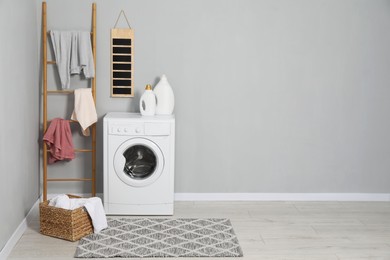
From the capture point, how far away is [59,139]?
459 cm

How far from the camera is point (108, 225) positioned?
417 centimetres

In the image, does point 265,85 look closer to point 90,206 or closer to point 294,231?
point 294,231

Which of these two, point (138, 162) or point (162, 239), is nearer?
point (162, 239)

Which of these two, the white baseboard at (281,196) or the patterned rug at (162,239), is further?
the white baseboard at (281,196)

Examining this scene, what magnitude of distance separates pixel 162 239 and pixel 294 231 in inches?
38.5

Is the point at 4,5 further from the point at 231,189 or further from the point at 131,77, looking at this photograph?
the point at 231,189

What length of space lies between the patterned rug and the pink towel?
711mm

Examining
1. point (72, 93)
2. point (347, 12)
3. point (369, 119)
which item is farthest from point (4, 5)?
point (369, 119)

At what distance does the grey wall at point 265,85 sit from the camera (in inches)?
188

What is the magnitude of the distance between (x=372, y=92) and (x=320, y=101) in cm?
46

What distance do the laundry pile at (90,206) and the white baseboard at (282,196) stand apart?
1.06 metres

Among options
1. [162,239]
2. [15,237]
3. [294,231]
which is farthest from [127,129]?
[294,231]

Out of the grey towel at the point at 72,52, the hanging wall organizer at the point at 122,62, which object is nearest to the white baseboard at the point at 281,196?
the hanging wall organizer at the point at 122,62

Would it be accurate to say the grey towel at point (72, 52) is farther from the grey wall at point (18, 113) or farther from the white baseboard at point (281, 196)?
the white baseboard at point (281, 196)
